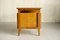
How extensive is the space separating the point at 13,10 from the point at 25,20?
2.05 meters

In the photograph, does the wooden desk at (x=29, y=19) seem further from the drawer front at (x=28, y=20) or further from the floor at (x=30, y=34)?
the floor at (x=30, y=34)

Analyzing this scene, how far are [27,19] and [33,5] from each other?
1995mm

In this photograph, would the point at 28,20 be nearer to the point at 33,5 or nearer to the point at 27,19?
the point at 27,19

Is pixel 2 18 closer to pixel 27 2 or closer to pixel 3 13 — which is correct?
pixel 3 13

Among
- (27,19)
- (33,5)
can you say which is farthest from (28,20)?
(33,5)

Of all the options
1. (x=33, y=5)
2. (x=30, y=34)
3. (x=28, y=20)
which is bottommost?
(x=30, y=34)

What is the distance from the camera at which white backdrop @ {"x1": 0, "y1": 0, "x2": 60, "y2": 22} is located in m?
5.33

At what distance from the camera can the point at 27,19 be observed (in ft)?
11.3

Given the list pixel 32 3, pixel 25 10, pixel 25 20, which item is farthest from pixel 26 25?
Answer: pixel 32 3

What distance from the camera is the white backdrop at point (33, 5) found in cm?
533

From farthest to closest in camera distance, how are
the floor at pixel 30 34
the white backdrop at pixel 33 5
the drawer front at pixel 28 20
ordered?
the white backdrop at pixel 33 5, the drawer front at pixel 28 20, the floor at pixel 30 34

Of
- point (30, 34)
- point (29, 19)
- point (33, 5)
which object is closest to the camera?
point (29, 19)

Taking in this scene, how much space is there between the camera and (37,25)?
347 cm

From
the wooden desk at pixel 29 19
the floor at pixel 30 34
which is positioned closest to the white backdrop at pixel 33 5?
the floor at pixel 30 34
